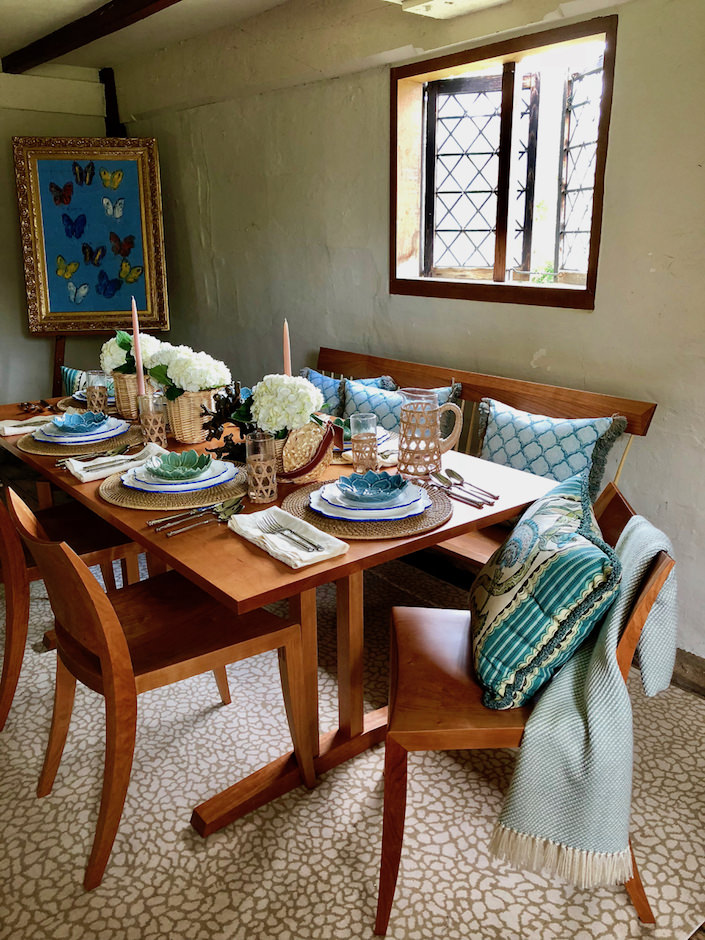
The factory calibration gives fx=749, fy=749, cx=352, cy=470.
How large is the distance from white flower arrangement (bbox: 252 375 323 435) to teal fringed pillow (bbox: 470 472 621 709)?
67cm

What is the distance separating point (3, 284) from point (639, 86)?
4.02m

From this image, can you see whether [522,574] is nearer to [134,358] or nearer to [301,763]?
[301,763]

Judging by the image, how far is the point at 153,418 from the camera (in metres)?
2.46

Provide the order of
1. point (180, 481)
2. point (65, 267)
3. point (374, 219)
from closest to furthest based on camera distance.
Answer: point (180, 481) < point (374, 219) < point (65, 267)

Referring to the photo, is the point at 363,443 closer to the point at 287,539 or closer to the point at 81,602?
the point at 287,539

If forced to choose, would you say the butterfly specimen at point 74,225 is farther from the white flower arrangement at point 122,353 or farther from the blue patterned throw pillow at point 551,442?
the blue patterned throw pillow at point 551,442

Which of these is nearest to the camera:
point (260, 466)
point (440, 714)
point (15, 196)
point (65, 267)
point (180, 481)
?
point (440, 714)

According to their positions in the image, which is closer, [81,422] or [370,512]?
[370,512]

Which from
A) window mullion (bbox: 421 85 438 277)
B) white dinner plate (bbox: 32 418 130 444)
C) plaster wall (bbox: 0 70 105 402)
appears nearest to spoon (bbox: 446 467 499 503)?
white dinner plate (bbox: 32 418 130 444)

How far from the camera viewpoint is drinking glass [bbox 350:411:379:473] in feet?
6.90

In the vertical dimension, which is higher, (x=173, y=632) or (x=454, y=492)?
(x=454, y=492)

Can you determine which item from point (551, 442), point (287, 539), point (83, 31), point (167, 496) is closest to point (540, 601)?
point (287, 539)

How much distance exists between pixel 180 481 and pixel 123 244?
3.17 metres

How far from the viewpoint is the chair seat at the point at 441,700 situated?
150 cm
